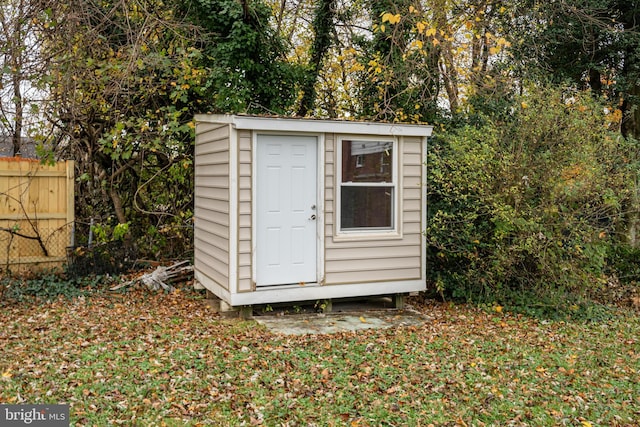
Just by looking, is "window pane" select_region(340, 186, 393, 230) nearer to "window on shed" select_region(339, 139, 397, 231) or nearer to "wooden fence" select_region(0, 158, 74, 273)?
"window on shed" select_region(339, 139, 397, 231)

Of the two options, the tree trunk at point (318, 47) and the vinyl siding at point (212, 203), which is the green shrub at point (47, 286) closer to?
the vinyl siding at point (212, 203)

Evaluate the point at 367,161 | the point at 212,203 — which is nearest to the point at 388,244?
the point at 367,161

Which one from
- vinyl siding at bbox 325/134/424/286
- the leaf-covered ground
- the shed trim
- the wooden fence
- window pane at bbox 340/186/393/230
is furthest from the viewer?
the wooden fence

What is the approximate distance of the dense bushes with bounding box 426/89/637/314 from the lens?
22.9 feet

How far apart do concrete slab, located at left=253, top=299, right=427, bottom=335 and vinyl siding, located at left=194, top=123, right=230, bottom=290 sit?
0.79 metres

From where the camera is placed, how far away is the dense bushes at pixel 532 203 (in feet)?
22.9

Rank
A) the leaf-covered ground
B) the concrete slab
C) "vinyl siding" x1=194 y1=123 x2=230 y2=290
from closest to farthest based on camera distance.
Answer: the leaf-covered ground
the concrete slab
"vinyl siding" x1=194 y1=123 x2=230 y2=290

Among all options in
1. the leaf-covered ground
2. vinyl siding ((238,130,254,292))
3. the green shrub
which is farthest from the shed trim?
the green shrub

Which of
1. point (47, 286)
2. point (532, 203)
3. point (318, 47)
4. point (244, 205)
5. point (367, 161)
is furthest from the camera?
point (318, 47)

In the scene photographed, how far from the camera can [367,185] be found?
684cm

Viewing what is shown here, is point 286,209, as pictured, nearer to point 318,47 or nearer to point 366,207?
point 366,207

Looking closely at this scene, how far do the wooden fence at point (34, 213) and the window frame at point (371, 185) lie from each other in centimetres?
420

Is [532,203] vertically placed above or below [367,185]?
below

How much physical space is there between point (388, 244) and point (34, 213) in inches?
200
